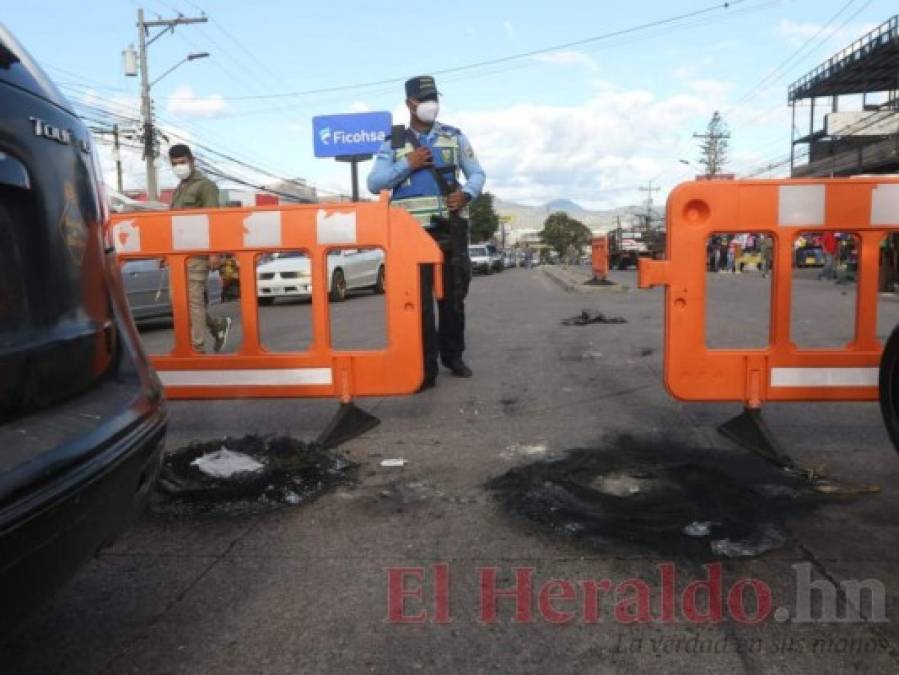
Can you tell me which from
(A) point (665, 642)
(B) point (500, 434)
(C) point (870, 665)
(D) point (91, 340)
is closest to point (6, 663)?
(D) point (91, 340)

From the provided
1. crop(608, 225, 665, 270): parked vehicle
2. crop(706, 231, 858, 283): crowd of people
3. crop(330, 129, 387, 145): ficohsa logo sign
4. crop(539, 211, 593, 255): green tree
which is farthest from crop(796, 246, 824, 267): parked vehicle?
crop(539, 211, 593, 255): green tree

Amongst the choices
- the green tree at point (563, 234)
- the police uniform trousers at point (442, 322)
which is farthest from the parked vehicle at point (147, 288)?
the green tree at point (563, 234)

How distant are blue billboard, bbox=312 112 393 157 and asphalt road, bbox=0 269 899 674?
3890cm

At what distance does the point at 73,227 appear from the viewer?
2061 millimetres

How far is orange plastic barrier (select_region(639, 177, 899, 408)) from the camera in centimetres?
388

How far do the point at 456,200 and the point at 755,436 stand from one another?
262 cm

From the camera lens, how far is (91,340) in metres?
2.11

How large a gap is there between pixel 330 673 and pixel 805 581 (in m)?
1.58

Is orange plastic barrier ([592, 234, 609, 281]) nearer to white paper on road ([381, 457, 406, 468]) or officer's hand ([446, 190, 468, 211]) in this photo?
officer's hand ([446, 190, 468, 211])

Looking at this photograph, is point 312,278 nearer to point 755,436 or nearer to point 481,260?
point 755,436

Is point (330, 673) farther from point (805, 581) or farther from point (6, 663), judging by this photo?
point (805, 581)

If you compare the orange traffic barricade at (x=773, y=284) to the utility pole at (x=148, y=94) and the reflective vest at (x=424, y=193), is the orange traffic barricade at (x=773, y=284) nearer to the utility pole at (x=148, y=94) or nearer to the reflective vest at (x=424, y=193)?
the reflective vest at (x=424, y=193)

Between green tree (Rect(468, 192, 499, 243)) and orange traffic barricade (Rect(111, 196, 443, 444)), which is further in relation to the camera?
green tree (Rect(468, 192, 499, 243))

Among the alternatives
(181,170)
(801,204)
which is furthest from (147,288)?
(801,204)
